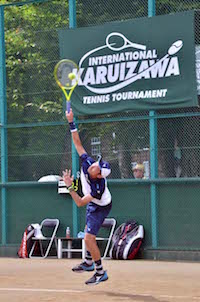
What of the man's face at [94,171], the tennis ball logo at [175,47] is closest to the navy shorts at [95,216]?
the man's face at [94,171]

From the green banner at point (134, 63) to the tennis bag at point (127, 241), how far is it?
7.37 feet

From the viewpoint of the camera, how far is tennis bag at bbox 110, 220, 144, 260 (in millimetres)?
15945

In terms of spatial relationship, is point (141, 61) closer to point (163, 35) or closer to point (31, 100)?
point (163, 35)

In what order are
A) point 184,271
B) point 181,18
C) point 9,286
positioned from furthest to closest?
point 181,18, point 184,271, point 9,286

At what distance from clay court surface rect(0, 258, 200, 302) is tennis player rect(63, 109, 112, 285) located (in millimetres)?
279

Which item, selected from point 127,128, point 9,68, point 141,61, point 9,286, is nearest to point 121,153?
point 127,128

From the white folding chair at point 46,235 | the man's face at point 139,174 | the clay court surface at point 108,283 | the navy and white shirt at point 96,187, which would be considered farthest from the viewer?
the white folding chair at point 46,235

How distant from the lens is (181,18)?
1597 cm

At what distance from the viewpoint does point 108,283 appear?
11.9 metres

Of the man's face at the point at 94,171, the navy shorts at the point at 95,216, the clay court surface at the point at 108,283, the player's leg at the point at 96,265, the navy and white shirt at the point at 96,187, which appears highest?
the man's face at the point at 94,171

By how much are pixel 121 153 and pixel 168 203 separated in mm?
1323

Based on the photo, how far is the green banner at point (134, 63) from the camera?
15.9 meters

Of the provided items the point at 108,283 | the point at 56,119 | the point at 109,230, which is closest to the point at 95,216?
the point at 108,283

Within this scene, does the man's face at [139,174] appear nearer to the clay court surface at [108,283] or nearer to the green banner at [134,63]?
the green banner at [134,63]
